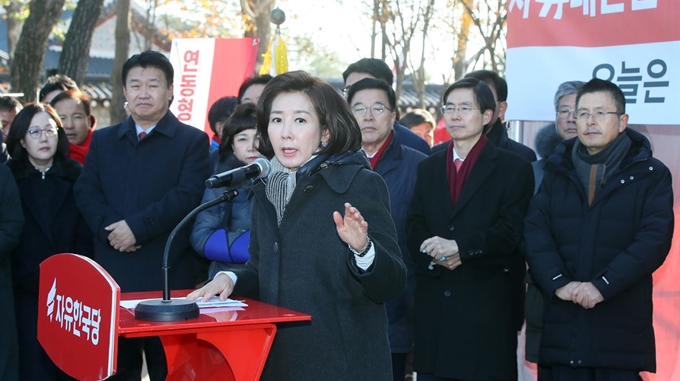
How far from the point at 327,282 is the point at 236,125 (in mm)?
2390

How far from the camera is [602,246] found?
4.62m

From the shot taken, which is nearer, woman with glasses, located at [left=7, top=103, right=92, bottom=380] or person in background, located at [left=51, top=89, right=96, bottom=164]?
woman with glasses, located at [left=7, top=103, right=92, bottom=380]

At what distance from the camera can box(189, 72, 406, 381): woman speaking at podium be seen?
10.0 ft

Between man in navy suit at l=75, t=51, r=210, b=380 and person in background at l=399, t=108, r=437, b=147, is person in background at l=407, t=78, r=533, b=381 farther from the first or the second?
person in background at l=399, t=108, r=437, b=147

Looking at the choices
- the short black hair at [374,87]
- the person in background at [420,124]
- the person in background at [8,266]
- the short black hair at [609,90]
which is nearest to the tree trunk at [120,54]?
the person in background at [420,124]

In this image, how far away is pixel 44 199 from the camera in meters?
5.78

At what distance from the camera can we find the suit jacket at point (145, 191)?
17.7 feet

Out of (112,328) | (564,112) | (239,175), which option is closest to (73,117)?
(564,112)

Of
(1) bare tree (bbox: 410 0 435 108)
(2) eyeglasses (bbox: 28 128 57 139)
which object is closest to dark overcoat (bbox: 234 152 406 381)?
(2) eyeglasses (bbox: 28 128 57 139)

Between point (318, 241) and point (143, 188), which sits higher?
point (143, 188)

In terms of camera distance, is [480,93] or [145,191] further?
[145,191]

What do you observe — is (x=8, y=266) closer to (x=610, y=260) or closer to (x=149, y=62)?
(x=149, y=62)

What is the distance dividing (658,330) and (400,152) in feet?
6.08

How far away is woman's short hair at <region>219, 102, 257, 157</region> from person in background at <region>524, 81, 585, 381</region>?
1.72m
